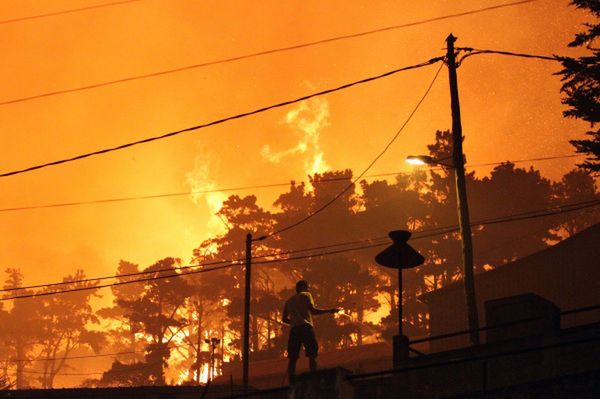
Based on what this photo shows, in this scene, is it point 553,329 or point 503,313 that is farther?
point 503,313

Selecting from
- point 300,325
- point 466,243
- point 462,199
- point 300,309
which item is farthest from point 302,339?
point 462,199

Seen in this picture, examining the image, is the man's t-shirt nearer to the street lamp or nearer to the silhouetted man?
the silhouetted man

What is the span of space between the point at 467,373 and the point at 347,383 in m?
3.49

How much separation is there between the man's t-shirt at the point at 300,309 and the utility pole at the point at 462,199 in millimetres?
4304

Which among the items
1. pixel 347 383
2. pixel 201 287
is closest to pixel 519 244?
pixel 201 287

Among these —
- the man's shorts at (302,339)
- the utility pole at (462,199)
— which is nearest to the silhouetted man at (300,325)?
the man's shorts at (302,339)

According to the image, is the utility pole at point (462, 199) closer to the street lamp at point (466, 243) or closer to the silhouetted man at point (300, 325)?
the street lamp at point (466, 243)

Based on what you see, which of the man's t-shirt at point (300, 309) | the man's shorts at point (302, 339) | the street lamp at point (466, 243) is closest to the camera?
the man's shorts at point (302, 339)

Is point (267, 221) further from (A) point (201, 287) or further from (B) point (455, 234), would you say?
(B) point (455, 234)

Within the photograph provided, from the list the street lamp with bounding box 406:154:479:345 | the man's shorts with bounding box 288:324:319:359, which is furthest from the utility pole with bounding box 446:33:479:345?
the man's shorts with bounding box 288:324:319:359

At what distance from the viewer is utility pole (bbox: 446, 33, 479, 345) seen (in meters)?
16.8

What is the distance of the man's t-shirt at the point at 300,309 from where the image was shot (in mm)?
14109

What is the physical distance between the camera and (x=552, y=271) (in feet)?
89.6

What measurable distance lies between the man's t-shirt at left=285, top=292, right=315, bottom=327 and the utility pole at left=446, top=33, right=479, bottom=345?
4.30 metres
